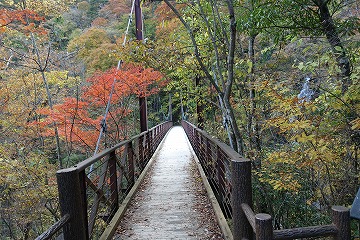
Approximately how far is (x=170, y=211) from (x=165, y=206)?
0.24 meters

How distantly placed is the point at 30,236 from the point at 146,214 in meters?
7.61

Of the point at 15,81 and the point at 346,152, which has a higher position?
the point at 15,81

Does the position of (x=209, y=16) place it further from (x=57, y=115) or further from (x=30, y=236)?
(x=30, y=236)

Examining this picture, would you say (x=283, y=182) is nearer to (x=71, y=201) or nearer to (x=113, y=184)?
(x=113, y=184)

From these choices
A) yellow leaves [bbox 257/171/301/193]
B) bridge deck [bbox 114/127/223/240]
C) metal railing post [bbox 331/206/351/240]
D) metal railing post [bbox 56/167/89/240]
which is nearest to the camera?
metal railing post [bbox 331/206/351/240]

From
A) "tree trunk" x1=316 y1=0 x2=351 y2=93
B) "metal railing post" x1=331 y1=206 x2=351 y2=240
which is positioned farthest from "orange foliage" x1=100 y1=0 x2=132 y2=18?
"metal railing post" x1=331 y1=206 x2=351 y2=240

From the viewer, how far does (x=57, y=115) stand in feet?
26.4

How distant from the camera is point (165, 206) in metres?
4.22

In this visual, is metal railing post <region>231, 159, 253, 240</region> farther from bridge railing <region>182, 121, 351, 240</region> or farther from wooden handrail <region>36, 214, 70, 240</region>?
wooden handrail <region>36, 214, 70, 240</region>

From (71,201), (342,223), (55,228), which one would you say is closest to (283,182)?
(342,223)

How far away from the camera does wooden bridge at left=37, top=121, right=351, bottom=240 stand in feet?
5.57

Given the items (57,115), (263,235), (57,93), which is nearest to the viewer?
(263,235)

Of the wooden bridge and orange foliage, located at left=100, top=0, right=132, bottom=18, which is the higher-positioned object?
orange foliage, located at left=100, top=0, right=132, bottom=18

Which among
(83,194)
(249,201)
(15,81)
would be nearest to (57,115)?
(15,81)
